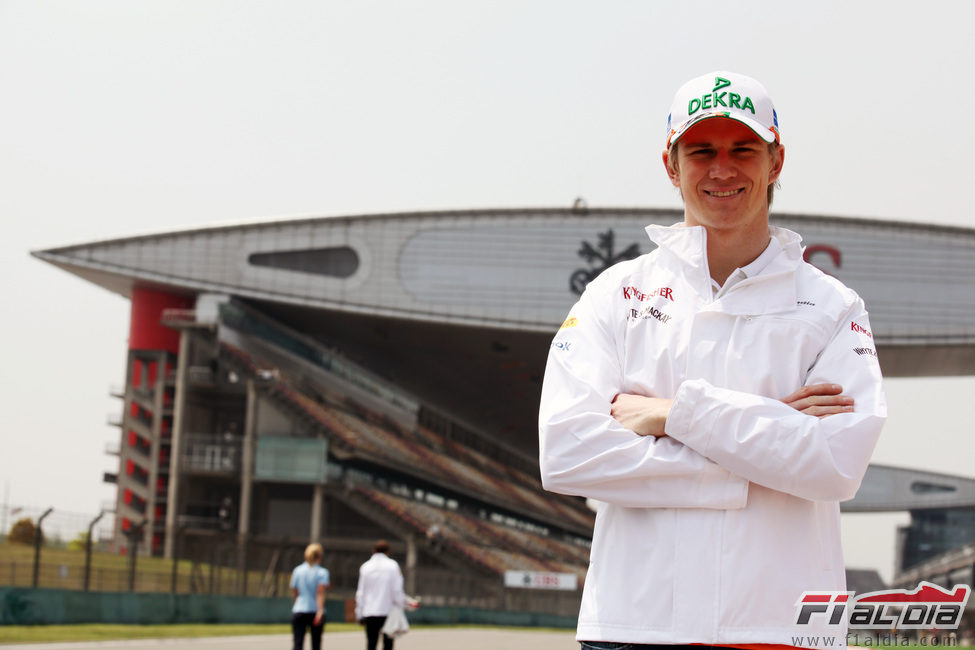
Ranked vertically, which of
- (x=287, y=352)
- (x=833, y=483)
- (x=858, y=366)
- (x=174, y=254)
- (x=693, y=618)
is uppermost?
(x=174, y=254)

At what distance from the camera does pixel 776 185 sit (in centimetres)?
300

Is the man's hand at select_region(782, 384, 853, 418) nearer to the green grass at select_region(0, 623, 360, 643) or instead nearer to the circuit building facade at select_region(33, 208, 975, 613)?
the green grass at select_region(0, 623, 360, 643)

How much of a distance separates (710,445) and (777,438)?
0.14m

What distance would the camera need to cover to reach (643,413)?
268cm

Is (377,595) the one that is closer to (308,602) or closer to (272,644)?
(308,602)

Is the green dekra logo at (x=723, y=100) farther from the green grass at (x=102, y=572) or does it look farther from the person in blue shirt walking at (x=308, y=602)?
the green grass at (x=102, y=572)

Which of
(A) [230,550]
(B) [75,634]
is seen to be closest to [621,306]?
(B) [75,634]

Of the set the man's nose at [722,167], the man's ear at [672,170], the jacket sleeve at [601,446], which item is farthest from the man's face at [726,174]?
the jacket sleeve at [601,446]

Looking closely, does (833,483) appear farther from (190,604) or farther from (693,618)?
(190,604)

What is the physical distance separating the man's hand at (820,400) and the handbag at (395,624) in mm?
11545

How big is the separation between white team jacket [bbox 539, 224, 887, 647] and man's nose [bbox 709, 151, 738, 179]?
137mm

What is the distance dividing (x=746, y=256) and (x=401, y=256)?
5089 cm

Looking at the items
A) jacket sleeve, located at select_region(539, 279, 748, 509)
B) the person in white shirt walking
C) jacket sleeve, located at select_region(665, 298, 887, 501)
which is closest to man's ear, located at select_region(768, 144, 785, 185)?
jacket sleeve, located at select_region(539, 279, 748, 509)

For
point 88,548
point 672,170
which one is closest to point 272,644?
point 88,548
